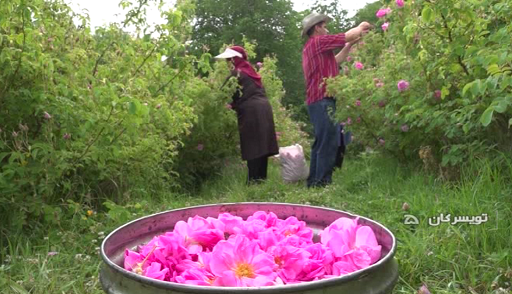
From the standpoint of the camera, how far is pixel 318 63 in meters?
4.64

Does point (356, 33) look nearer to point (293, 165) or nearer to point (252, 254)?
point (293, 165)

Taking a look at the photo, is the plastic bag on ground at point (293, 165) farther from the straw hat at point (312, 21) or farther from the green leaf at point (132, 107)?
the green leaf at point (132, 107)

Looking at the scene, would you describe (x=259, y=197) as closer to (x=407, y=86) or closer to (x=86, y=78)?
(x=407, y=86)

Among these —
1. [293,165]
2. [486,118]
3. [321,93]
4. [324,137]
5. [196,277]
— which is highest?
[321,93]

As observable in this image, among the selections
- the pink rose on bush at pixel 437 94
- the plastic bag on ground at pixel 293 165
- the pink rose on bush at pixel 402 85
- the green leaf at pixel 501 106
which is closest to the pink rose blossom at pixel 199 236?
the green leaf at pixel 501 106

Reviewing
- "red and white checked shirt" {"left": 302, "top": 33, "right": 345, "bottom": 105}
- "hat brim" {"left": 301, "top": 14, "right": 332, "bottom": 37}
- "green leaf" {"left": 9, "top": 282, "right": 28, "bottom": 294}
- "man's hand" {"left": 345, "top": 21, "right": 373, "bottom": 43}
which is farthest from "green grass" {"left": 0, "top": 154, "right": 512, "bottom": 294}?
"hat brim" {"left": 301, "top": 14, "right": 332, "bottom": 37}

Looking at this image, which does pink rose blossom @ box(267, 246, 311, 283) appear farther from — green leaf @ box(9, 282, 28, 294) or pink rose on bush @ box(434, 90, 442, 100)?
pink rose on bush @ box(434, 90, 442, 100)

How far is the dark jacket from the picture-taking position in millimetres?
5156

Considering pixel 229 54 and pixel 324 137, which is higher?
pixel 229 54

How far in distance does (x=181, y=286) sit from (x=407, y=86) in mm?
3156

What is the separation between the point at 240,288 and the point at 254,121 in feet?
14.6

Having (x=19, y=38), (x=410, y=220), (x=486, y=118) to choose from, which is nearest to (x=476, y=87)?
(x=486, y=118)

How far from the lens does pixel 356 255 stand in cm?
89

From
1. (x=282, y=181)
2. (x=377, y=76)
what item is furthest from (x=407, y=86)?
(x=282, y=181)
